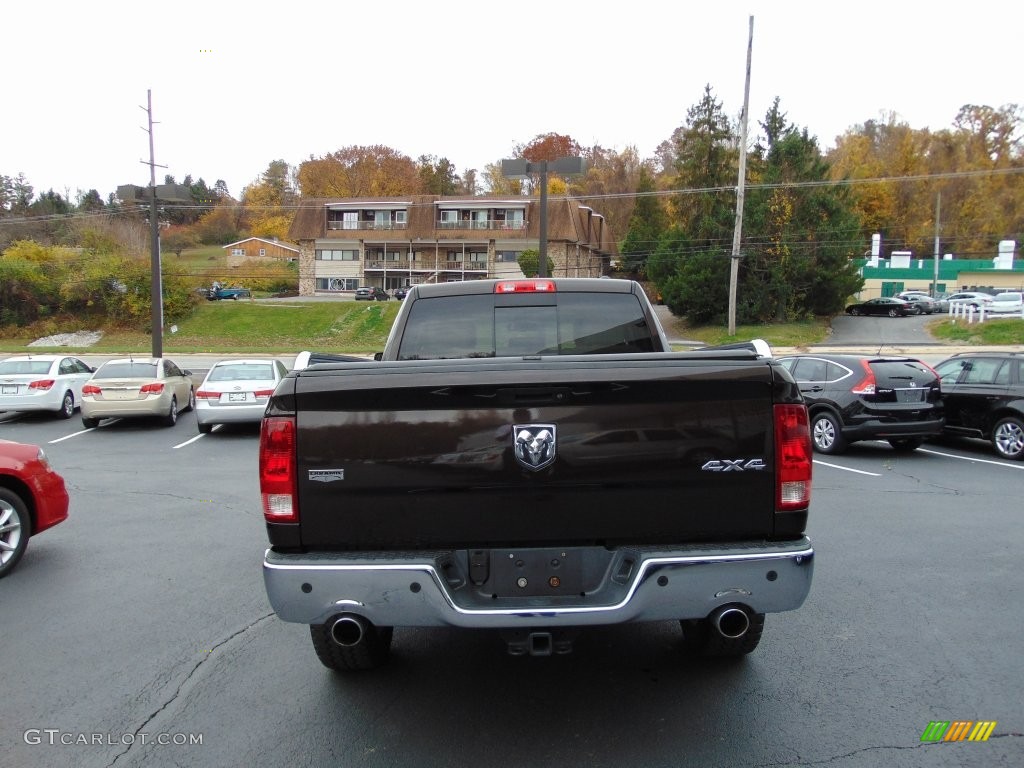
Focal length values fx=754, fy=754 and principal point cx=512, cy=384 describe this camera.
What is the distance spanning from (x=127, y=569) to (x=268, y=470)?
3.87m

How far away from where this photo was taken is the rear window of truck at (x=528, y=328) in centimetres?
487

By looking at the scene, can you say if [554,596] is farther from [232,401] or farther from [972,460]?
[232,401]

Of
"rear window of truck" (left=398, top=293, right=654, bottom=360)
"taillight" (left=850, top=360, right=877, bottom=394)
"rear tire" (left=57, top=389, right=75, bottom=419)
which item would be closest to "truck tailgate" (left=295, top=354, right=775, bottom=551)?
"rear window of truck" (left=398, top=293, right=654, bottom=360)

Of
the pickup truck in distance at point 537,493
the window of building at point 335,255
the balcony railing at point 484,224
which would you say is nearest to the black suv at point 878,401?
the pickup truck in distance at point 537,493

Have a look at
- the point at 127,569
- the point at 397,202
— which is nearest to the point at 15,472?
the point at 127,569

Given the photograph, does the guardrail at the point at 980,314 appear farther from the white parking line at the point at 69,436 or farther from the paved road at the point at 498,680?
the white parking line at the point at 69,436

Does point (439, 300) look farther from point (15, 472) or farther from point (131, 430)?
point (131, 430)

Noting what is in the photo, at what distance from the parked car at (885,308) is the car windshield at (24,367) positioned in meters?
49.6

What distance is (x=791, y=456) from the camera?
3.23m

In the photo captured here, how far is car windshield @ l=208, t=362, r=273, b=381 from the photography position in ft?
48.9

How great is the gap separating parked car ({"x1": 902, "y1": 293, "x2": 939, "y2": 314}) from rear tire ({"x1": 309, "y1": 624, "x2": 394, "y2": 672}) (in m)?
54.8

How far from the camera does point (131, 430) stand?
51.6ft

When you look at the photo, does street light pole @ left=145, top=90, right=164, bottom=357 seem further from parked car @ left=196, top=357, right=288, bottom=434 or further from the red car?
the red car

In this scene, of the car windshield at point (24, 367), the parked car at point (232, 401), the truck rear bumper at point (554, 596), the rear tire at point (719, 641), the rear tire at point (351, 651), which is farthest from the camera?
the car windshield at point (24, 367)
